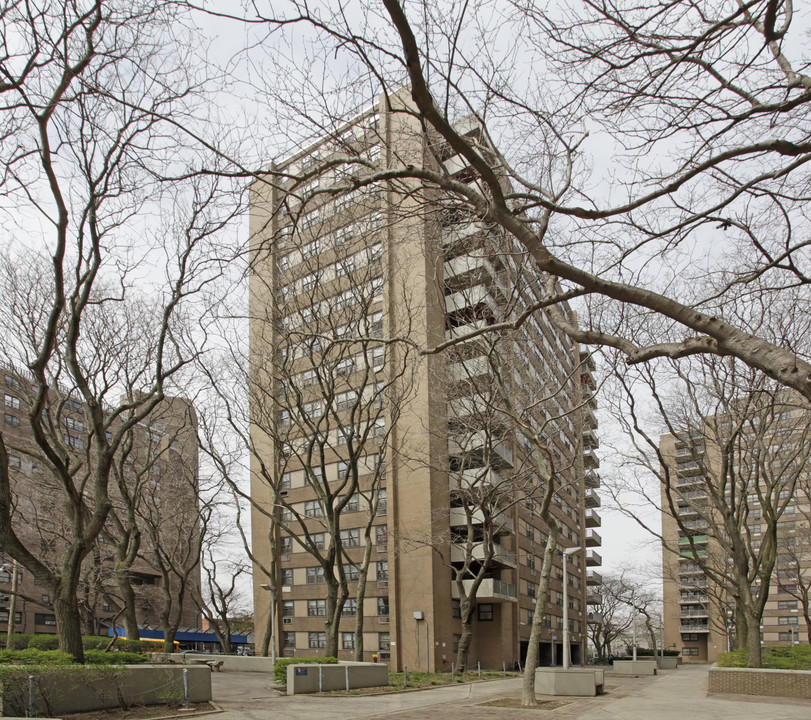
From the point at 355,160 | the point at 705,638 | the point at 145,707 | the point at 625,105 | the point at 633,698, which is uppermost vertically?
the point at 625,105

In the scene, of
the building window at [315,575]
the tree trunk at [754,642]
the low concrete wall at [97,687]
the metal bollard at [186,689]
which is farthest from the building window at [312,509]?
the metal bollard at [186,689]

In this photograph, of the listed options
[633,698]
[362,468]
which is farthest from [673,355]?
[362,468]

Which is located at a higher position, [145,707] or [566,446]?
[566,446]

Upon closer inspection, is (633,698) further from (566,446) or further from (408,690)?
(566,446)

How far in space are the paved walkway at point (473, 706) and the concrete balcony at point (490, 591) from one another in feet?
58.3

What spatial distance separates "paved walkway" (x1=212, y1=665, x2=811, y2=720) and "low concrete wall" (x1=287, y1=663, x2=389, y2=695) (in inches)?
25.8

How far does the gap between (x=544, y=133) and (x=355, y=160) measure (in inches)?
111

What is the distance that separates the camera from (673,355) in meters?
7.14

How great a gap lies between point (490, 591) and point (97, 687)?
29340 millimetres

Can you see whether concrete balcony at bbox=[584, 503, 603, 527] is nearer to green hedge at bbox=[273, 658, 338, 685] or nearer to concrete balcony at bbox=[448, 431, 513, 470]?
concrete balcony at bbox=[448, 431, 513, 470]

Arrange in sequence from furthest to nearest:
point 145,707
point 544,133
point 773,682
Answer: point 773,682
point 145,707
point 544,133

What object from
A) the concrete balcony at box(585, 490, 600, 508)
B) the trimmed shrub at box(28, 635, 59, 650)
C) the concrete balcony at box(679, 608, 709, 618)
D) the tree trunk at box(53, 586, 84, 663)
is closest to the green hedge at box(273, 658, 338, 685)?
the tree trunk at box(53, 586, 84, 663)

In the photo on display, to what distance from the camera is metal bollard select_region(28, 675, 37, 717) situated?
1200cm

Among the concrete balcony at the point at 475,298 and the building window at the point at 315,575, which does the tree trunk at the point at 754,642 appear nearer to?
the concrete balcony at the point at 475,298
